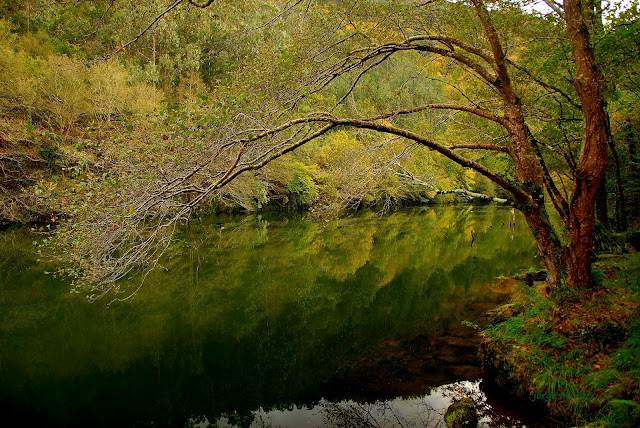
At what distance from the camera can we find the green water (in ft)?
19.9

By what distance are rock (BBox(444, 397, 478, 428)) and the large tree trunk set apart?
259 centimetres

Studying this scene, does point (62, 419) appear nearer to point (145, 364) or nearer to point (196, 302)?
point (145, 364)

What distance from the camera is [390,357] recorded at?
7.18m

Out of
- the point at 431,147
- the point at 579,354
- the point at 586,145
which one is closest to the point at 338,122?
the point at 431,147

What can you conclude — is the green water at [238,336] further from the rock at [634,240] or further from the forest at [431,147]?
the rock at [634,240]

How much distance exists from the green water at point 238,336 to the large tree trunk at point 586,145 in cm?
273

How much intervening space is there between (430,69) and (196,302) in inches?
338

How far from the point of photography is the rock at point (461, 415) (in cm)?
497

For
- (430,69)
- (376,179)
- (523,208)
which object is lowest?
(523,208)

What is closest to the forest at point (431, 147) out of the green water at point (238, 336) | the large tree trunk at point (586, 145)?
the large tree trunk at point (586, 145)

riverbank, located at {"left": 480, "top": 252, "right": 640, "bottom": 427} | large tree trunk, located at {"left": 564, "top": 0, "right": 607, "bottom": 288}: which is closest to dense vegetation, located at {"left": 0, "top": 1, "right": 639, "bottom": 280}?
large tree trunk, located at {"left": 564, "top": 0, "right": 607, "bottom": 288}

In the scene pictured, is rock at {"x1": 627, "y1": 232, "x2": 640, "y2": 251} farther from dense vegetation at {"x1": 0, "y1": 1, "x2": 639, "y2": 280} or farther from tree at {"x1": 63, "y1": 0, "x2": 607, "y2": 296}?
tree at {"x1": 63, "y1": 0, "x2": 607, "y2": 296}

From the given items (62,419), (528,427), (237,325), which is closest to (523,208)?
(528,427)

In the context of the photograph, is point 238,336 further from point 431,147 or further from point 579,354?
point 579,354
